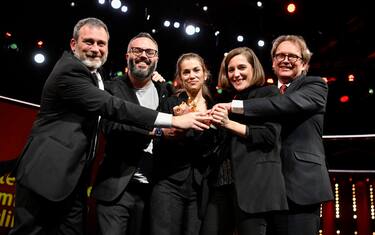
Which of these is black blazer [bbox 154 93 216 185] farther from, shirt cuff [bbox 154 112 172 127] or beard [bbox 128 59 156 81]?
beard [bbox 128 59 156 81]

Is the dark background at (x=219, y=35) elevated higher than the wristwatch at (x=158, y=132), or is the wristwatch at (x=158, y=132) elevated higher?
the dark background at (x=219, y=35)

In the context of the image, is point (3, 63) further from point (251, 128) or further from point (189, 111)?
point (251, 128)

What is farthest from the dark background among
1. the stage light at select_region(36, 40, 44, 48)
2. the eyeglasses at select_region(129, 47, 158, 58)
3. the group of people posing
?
the group of people posing

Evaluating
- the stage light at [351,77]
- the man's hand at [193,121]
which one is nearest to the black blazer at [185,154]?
the man's hand at [193,121]

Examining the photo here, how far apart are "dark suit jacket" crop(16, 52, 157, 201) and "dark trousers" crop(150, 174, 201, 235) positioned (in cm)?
39

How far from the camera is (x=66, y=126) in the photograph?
82.5 inches

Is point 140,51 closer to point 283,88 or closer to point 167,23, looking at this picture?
point 283,88

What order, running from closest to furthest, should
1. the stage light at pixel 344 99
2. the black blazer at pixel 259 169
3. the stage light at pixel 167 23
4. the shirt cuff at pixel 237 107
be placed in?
the black blazer at pixel 259 169 < the shirt cuff at pixel 237 107 < the stage light at pixel 167 23 < the stage light at pixel 344 99

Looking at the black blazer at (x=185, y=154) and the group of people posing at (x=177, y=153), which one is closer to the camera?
the group of people posing at (x=177, y=153)

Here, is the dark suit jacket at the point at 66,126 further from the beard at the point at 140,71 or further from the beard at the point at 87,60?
the beard at the point at 140,71

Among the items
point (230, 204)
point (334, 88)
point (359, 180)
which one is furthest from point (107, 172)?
point (334, 88)

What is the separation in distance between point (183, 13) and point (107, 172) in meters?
4.96

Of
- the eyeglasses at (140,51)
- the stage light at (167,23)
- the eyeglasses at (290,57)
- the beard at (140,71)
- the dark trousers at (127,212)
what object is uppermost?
the stage light at (167,23)

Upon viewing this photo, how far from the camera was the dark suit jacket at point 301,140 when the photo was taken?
2037mm
